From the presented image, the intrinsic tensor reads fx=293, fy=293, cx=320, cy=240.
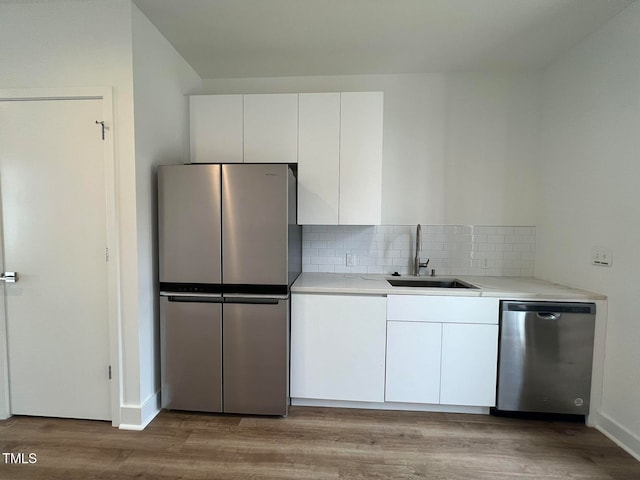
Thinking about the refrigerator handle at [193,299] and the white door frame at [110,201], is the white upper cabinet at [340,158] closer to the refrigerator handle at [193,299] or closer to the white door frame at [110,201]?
the refrigerator handle at [193,299]

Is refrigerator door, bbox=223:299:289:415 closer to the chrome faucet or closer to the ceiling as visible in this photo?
the chrome faucet

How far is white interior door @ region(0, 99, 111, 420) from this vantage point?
6.32 feet

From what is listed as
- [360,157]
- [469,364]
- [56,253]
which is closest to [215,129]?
[360,157]

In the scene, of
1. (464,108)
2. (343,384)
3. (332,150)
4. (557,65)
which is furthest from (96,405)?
(557,65)

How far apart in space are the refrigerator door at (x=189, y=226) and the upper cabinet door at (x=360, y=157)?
1016mm

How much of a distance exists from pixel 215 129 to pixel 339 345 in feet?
6.60

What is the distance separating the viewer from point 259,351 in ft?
6.73

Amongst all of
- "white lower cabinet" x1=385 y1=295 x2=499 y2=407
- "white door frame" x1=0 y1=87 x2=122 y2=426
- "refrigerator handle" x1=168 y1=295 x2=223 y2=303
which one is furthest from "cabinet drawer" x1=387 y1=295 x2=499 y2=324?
"white door frame" x1=0 y1=87 x2=122 y2=426

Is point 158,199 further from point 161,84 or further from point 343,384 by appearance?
point 343,384

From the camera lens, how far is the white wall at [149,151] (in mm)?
1928

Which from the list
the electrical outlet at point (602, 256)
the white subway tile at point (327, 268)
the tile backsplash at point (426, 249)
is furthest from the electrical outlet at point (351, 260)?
the electrical outlet at point (602, 256)

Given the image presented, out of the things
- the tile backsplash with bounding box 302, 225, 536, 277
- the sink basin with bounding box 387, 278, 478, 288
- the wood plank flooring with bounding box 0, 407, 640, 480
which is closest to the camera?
the wood plank flooring with bounding box 0, 407, 640, 480

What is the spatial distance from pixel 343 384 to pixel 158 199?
1893 mm

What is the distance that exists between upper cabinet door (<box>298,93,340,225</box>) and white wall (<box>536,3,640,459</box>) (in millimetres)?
1826
